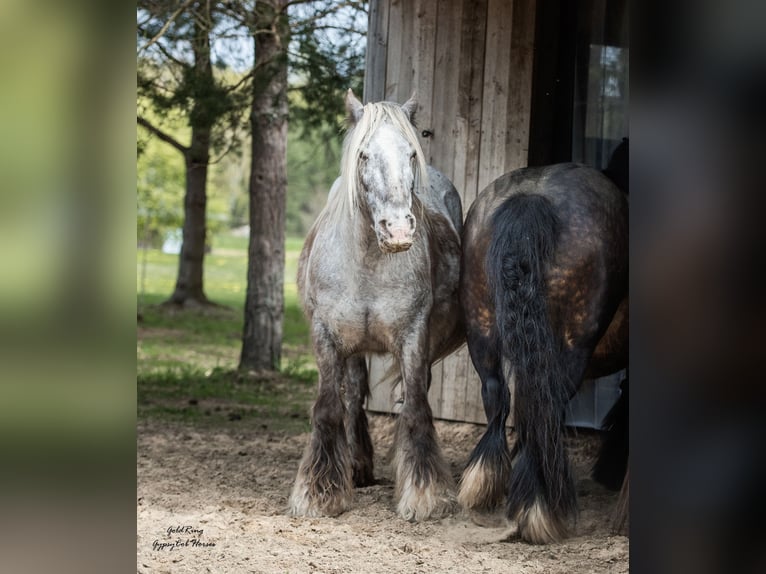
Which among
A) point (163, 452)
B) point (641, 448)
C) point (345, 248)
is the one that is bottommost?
point (163, 452)

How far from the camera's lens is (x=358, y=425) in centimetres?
491

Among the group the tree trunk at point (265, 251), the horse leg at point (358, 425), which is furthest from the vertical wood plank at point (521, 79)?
the tree trunk at point (265, 251)

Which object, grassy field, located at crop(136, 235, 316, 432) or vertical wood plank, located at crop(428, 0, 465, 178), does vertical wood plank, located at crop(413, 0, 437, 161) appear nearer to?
vertical wood plank, located at crop(428, 0, 465, 178)

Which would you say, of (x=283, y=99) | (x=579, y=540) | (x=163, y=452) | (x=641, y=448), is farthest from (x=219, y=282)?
(x=641, y=448)

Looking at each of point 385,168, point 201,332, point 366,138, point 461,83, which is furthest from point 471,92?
point 201,332

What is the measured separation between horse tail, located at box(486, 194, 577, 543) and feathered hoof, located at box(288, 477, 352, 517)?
946 mm

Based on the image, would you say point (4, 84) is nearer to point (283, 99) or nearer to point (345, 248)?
point (345, 248)

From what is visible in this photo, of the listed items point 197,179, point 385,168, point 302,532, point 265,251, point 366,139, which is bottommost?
point 302,532

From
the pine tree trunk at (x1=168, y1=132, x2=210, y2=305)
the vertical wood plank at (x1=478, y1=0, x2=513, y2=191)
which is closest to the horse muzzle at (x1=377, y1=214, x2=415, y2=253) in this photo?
the vertical wood plank at (x1=478, y1=0, x2=513, y2=191)

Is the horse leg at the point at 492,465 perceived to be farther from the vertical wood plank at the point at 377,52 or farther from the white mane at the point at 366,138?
the vertical wood plank at the point at 377,52

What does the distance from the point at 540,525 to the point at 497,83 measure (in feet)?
10.4

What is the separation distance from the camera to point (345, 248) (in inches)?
171

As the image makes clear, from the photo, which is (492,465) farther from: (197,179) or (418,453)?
(197,179)

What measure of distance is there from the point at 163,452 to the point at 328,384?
6.13 feet
